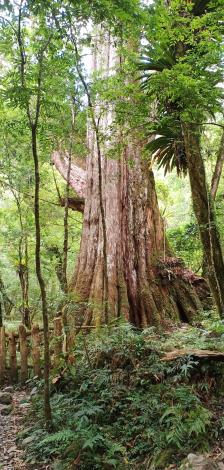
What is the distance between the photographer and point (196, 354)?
4074mm

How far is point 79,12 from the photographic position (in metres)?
3.71

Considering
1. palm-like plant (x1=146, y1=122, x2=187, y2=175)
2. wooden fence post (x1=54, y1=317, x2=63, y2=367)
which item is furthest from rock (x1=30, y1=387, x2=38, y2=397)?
palm-like plant (x1=146, y1=122, x2=187, y2=175)

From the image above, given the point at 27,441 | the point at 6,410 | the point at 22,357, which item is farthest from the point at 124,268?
the point at 27,441

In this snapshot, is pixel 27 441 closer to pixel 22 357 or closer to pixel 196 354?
pixel 196 354

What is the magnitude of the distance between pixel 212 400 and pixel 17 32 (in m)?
4.18

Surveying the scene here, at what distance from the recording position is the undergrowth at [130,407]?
3367mm

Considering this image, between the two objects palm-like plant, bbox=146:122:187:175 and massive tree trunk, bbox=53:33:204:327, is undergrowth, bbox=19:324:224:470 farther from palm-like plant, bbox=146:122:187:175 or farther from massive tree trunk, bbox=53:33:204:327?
palm-like plant, bbox=146:122:187:175

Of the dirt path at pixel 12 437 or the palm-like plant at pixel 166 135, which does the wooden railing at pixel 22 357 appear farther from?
the palm-like plant at pixel 166 135

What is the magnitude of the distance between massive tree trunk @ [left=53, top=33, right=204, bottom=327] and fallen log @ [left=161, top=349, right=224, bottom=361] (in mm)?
2340

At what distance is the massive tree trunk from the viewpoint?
7.19 meters

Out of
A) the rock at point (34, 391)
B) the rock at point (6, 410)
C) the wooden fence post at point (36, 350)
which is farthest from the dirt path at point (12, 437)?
the wooden fence post at point (36, 350)

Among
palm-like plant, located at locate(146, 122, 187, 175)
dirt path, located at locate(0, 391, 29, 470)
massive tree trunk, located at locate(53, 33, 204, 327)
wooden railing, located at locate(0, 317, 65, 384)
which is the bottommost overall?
dirt path, located at locate(0, 391, 29, 470)

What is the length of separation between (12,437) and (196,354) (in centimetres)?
231

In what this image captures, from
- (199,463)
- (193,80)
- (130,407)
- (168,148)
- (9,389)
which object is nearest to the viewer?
(199,463)
